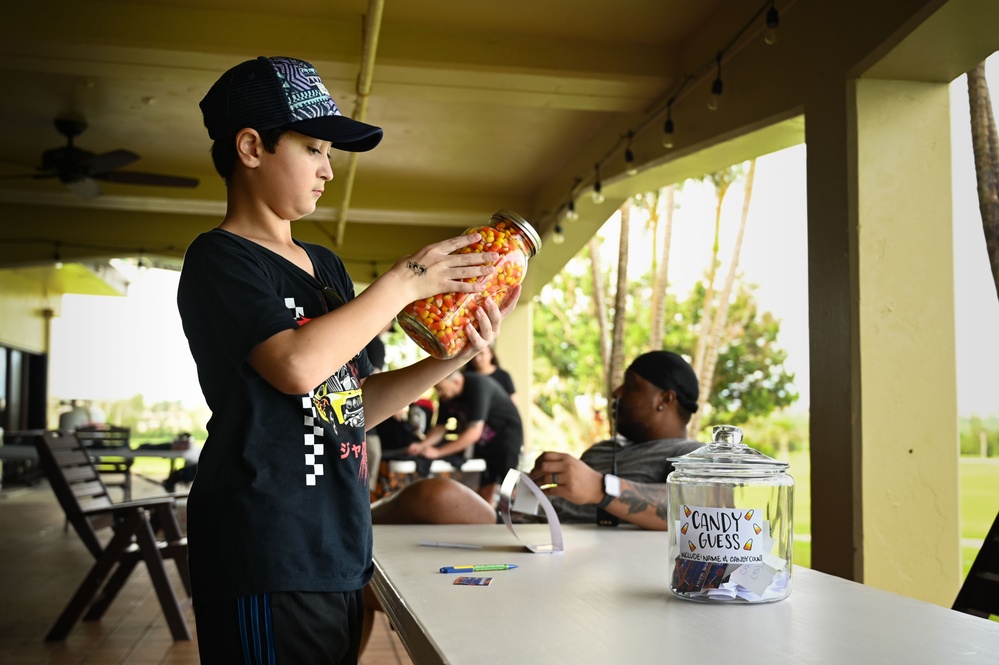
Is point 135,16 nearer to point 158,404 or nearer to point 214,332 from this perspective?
point 214,332

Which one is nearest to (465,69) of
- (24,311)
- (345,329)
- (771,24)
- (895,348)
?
(771,24)

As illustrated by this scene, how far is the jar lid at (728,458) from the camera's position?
1.24 m

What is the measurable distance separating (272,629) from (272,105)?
597 millimetres

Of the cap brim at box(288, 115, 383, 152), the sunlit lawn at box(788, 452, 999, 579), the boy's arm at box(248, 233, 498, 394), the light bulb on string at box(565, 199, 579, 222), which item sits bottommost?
the sunlit lawn at box(788, 452, 999, 579)

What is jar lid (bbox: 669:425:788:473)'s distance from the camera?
124cm

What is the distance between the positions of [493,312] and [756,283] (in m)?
17.3

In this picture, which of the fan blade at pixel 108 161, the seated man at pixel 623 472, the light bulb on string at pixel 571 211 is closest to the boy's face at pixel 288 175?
the seated man at pixel 623 472

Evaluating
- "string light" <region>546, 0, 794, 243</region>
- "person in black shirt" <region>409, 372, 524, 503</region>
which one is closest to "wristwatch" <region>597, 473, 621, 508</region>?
"string light" <region>546, 0, 794, 243</region>

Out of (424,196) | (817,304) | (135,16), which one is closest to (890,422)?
(817,304)

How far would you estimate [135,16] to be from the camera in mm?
4527

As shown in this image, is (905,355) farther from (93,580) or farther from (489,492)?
(93,580)

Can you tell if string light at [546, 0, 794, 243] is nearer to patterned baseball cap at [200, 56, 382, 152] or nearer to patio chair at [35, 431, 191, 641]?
patterned baseball cap at [200, 56, 382, 152]

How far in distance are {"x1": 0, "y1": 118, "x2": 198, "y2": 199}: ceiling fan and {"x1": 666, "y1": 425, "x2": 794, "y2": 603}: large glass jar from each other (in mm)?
5393

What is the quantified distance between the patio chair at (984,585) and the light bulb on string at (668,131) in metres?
3.57
